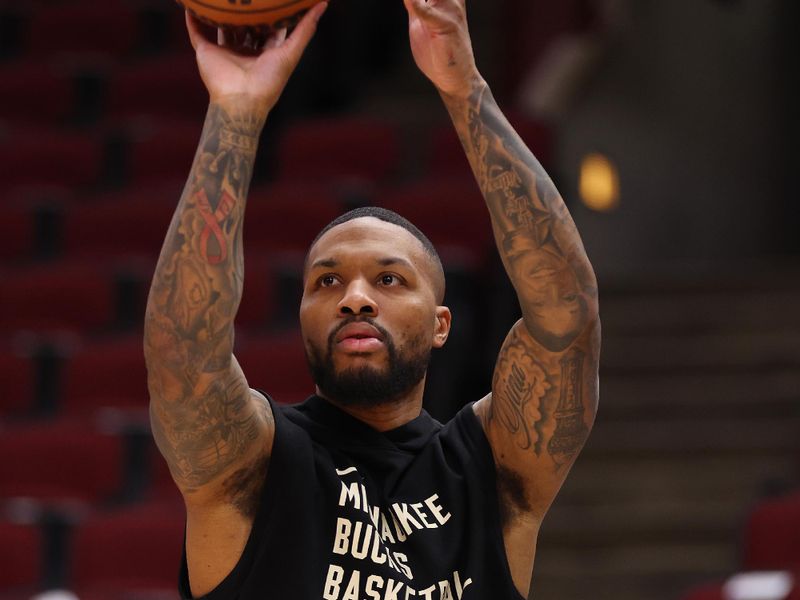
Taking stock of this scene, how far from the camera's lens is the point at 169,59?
6.84 m

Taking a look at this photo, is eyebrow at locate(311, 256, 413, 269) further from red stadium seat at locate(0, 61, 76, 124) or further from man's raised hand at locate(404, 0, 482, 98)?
red stadium seat at locate(0, 61, 76, 124)

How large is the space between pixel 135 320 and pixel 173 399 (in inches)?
141

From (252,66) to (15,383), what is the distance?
3.32 metres

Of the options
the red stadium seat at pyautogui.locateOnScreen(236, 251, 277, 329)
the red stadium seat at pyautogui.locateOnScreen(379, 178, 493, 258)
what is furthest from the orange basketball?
the red stadium seat at pyautogui.locateOnScreen(379, 178, 493, 258)

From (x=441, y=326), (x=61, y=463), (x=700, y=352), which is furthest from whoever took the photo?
(x=700, y=352)

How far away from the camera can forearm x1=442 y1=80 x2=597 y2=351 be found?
1.98 metres

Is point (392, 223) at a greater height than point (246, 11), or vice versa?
point (246, 11)

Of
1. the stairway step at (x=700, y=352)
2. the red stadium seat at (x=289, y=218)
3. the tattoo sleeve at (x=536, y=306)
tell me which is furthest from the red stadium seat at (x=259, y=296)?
the tattoo sleeve at (x=536, y=306)

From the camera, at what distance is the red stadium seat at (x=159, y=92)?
663cm

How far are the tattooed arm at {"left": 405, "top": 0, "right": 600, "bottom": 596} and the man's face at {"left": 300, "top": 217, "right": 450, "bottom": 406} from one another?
13 cm

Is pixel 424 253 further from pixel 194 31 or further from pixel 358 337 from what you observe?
pixel 194 31

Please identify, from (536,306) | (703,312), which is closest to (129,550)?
(536,306)

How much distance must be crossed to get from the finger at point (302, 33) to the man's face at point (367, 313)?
0.26 metres

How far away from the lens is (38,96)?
6.75 meters
